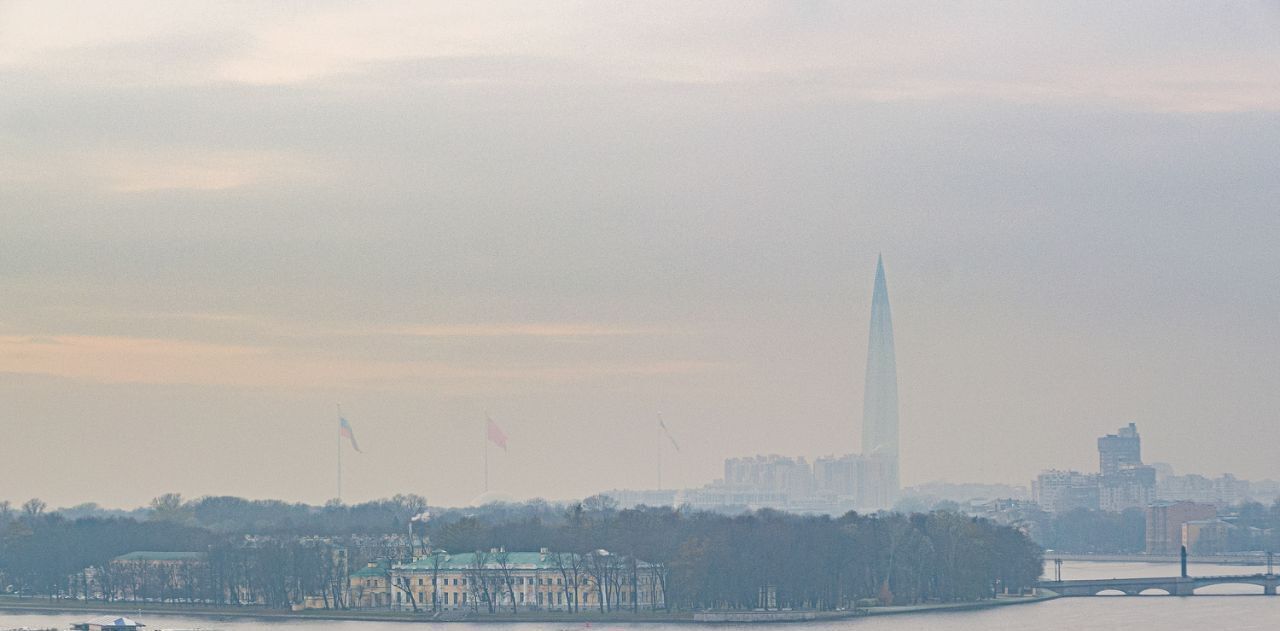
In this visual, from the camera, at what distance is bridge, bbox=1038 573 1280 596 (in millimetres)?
107006

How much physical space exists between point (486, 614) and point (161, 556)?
73.5 ft

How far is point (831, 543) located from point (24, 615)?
31976mm

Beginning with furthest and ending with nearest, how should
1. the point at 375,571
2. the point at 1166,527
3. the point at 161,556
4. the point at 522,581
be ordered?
the point at 1166,527
the point at 161,556
the point at 375,571
the point at 522,581

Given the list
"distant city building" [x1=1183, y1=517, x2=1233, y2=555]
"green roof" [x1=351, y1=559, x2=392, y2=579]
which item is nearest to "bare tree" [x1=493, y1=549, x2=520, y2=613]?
"green roof" [x1=351, y1=559, x2=392, y2=579]

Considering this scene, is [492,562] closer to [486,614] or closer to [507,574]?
[507,574]

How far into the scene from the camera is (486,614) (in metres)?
90.8

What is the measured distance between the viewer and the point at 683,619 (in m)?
86.5

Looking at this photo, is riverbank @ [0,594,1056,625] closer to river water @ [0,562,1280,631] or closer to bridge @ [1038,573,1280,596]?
river water @ [0,562,1280,631]

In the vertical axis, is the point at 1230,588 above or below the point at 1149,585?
below

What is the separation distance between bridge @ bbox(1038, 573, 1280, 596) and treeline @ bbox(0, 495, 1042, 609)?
2117 mm


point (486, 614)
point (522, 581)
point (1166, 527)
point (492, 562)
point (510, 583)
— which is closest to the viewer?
point (486, 614)

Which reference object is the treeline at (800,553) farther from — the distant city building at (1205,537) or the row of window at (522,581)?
the distant city building at (1205,537)

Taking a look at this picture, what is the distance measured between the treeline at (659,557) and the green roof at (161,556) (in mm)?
739

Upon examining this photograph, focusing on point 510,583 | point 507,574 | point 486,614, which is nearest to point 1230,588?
point 507,574
